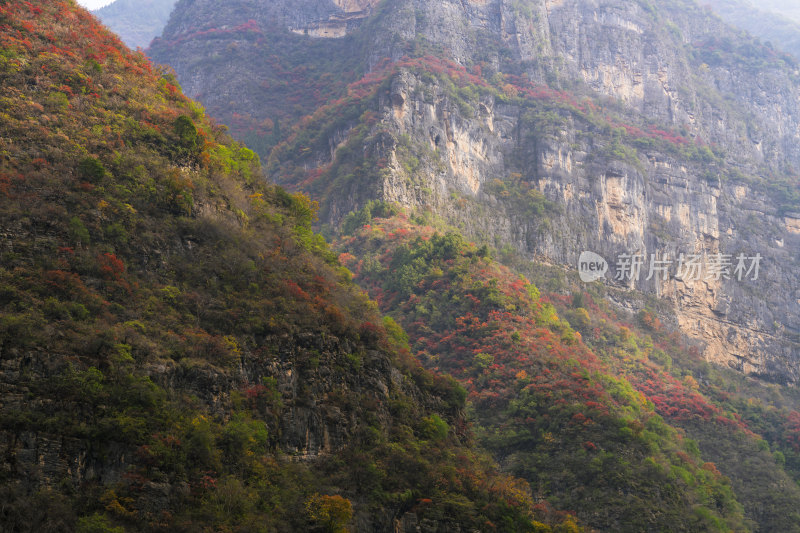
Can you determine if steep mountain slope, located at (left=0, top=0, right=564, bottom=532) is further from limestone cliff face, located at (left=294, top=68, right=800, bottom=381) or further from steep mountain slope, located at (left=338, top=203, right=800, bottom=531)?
limestone cliff face, located at (left=294, top=68, right=800, bottom=381)

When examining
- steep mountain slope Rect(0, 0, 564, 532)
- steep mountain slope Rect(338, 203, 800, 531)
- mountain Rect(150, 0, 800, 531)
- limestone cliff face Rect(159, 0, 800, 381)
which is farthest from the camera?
limestone cliff face Rect(159, 0, 800, 381)

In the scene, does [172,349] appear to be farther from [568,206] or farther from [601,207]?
[601,207]

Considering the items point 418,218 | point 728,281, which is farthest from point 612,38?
point 418,218

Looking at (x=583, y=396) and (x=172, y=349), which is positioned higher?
(x=172, y=349)

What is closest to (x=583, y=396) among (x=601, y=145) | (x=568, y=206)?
(x=568, y=206)

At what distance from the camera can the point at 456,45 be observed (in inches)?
4705

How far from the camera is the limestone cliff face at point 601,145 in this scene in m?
95.1

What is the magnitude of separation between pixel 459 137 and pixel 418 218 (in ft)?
68.3

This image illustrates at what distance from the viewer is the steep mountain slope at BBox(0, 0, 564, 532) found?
76.1 feet

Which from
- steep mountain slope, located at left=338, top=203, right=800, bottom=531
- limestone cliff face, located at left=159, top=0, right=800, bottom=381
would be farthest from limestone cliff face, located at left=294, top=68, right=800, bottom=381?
steep mountain slope, located at left=338, top=203, right=800, bottom=531

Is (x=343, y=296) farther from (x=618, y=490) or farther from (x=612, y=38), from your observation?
(x=612, y=38)

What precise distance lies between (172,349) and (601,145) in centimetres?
9261

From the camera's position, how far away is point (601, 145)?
108750mm

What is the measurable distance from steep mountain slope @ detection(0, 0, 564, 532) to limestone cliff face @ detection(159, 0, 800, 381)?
44421 mm
